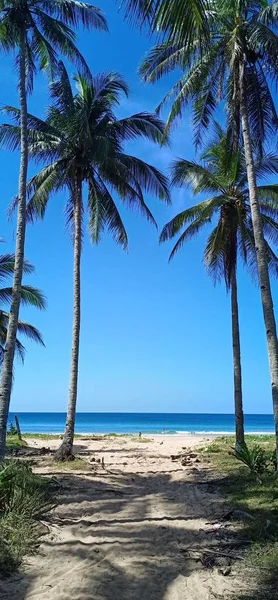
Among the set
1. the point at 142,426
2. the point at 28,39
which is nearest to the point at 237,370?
the point at 28,39

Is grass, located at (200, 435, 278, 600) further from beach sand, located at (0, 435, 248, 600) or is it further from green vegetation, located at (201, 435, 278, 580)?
beach sand, located at (0, 435, 248, 600)

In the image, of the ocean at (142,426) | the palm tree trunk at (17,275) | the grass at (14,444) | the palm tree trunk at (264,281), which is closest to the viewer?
the palm tree trunk at (17,275)

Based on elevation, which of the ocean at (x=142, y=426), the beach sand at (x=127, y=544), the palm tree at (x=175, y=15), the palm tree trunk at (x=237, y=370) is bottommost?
the ocean at (x=142, y=426)

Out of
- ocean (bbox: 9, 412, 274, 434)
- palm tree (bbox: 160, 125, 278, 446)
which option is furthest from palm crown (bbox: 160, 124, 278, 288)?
ocean (bbox: 9, 412, 274, 434)

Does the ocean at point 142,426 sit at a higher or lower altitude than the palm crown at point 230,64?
lower

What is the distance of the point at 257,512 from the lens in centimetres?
642

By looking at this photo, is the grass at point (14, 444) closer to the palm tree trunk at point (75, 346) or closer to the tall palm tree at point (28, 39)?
the palm tree trunk at point (75, 346)

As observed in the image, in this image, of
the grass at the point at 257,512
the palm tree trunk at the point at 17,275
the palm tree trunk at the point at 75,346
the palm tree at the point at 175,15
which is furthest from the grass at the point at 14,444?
the palm tree at the point at 175,15

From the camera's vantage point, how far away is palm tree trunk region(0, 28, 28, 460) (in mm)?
8711

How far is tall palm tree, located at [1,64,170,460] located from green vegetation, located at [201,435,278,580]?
490cm

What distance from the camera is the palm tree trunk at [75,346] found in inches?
492

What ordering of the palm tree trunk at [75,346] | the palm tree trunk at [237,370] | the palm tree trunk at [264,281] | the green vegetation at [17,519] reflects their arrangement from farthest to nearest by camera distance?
the palm tree trunk at [237,370], the palm tree trunk at [75,346], the palm tree trunk at [264,281], the green vegetation at [17,519]

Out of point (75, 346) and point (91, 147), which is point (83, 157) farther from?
point (75, 346)

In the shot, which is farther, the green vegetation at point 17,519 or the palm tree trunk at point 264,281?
the palm tree trunk at point 264,281
